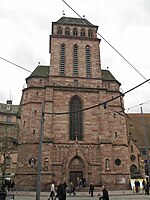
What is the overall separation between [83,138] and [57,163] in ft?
15.0

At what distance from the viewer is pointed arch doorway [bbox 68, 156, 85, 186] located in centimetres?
2852

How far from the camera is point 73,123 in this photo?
102ft

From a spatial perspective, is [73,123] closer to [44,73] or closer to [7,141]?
[7,141]

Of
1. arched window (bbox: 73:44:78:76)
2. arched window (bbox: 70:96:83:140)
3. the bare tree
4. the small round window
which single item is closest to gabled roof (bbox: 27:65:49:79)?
arched window (bbox: 73:44:78:76)

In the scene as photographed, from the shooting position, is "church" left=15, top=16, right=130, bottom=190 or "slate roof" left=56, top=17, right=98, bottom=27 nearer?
"church" left=15, top=16, right=130, bottom=190

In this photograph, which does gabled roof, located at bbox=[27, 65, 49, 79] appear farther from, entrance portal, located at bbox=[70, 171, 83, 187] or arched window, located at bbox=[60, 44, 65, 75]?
entrance portal, located at bbox=[70, 171, 83, 187]

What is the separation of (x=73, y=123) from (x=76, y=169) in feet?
19.2

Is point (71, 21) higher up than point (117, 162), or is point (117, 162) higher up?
point (71, 21)

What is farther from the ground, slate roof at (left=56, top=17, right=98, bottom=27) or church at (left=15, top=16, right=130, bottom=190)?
slate roof at (left=56, top=17, right=98, bottom=27)

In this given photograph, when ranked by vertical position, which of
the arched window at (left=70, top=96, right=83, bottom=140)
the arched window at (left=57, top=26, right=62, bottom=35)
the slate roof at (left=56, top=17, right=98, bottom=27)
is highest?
the slate roof at (left=56, top=17, right=98, bottom=27)

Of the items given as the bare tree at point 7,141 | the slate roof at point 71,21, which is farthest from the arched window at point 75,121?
the slate roof at point 71,21

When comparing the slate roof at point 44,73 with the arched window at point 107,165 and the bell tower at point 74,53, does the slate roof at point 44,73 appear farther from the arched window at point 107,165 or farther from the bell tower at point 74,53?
the arched window at point 107,165

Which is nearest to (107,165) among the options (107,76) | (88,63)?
(107,76)

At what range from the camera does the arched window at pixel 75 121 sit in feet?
100.0
